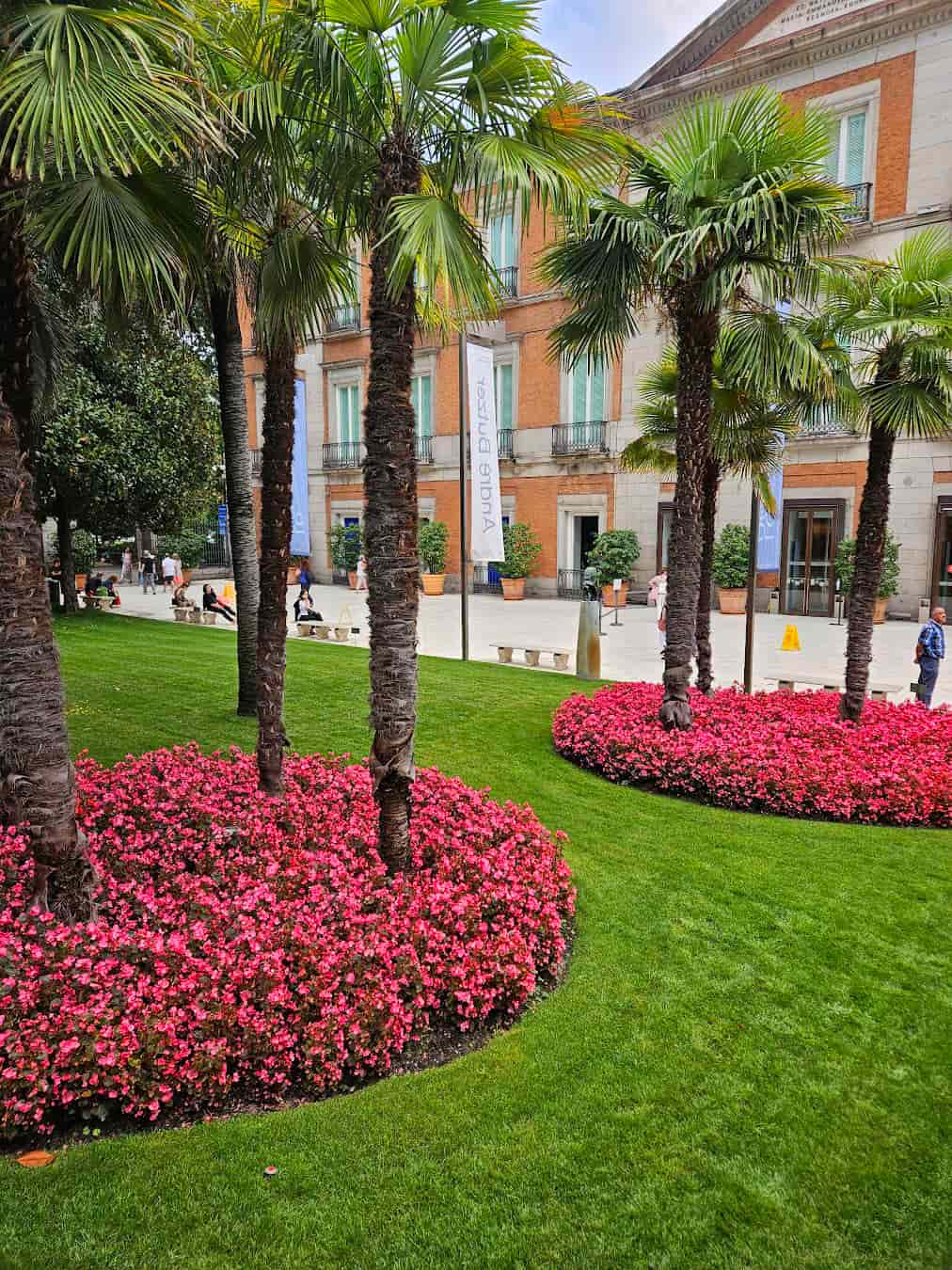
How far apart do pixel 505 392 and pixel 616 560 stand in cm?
756

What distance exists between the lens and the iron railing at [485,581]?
30273mm

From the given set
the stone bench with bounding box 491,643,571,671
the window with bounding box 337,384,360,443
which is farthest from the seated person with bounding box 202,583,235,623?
the window with bounding box 337,384,360,443

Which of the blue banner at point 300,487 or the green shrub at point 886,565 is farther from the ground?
the blue banner at point 300,487

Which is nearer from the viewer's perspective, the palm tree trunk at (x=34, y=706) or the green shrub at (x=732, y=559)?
the palm tree trunk at (x=34, y=706)

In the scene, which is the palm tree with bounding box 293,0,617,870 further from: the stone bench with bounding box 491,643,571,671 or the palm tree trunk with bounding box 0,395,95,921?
the stone bench with bounding box 491,643,571,671

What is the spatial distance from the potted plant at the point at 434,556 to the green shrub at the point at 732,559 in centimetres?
971

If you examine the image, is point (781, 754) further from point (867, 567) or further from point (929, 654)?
point (929, 654)

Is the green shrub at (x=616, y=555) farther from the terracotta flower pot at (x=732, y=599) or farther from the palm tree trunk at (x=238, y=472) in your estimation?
the palm tree trunk at (x=238, y=472)

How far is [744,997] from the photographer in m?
4.73

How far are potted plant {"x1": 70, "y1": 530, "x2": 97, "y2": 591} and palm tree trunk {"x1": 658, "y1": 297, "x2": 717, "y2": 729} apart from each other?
890 inches

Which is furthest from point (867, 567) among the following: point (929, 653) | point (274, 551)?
point (274, 551)

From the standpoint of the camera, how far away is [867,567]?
9.34 m

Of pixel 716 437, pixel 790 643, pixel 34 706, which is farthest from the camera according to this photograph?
pixel 790 643

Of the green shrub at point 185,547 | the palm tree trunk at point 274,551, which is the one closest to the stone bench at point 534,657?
the palm tree trunk at point 274,551
